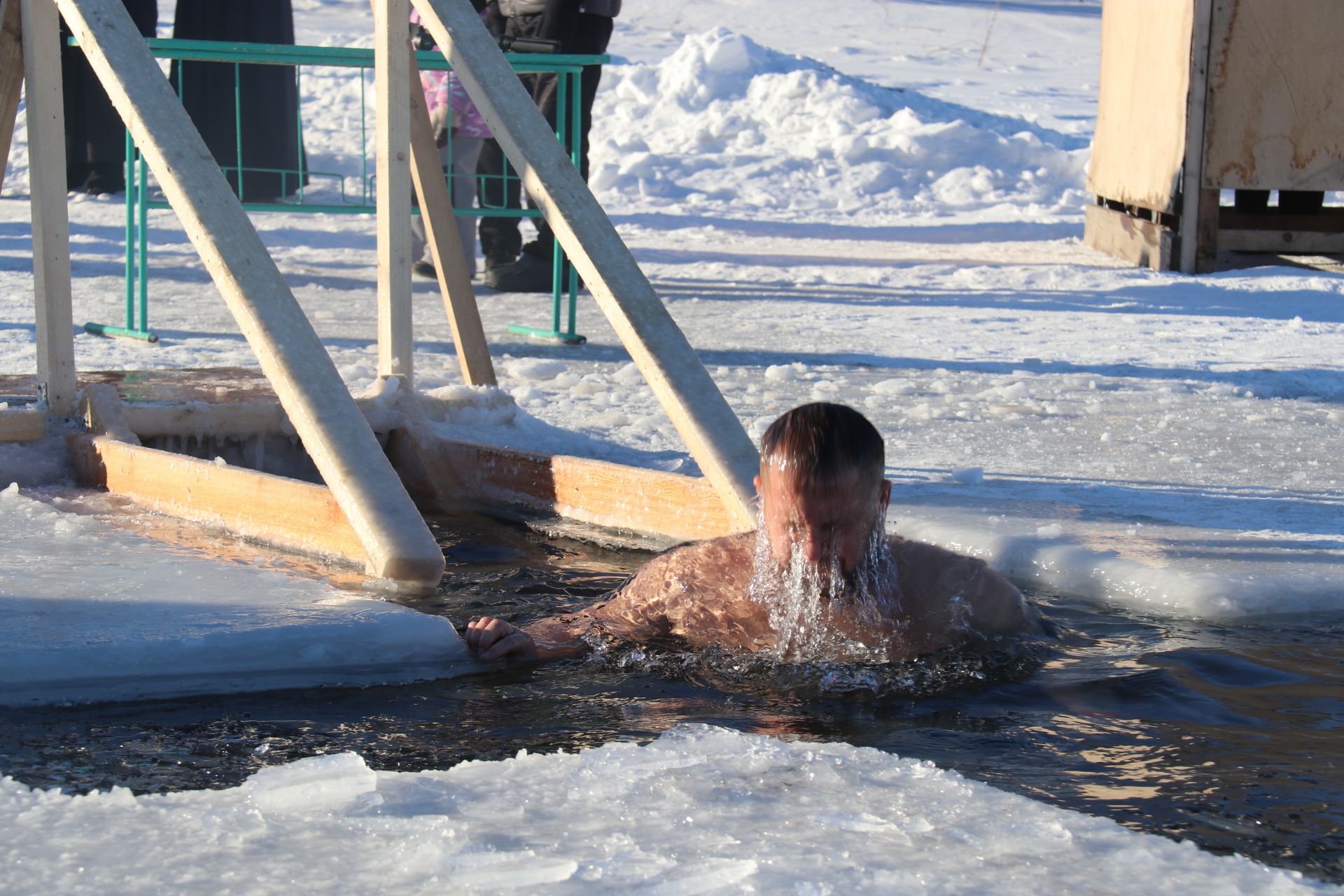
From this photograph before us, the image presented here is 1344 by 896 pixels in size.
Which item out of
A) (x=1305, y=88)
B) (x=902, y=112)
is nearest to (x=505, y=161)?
(x=1305, y=88)

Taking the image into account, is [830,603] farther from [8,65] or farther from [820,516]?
[8,65]

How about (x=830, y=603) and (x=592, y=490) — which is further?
(x=592, y=490)

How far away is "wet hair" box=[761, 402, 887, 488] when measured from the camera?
292 centimetres

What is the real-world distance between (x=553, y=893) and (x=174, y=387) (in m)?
3.72

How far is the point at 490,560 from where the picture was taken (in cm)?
414

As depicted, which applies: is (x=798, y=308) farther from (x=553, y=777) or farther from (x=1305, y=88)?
(x=553, y=777)

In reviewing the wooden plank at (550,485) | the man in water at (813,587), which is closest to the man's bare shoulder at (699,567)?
the man in water at (813,587)

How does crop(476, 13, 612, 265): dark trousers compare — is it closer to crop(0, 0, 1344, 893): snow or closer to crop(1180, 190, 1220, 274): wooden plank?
crop(0, 0, 1344, 893): snow

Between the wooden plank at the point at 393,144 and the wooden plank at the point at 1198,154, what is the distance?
598 cm

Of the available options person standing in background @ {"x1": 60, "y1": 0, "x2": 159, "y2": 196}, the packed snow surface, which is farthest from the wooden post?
person standing in background @ {"x1": 60, "y1": 0, "x2": 159, "y2": 196}

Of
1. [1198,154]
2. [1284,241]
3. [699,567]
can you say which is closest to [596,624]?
[699,567]

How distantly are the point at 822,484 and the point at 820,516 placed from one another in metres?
0.07

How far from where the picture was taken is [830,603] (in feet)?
10.2

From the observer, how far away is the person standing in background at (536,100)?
27.9 ft
